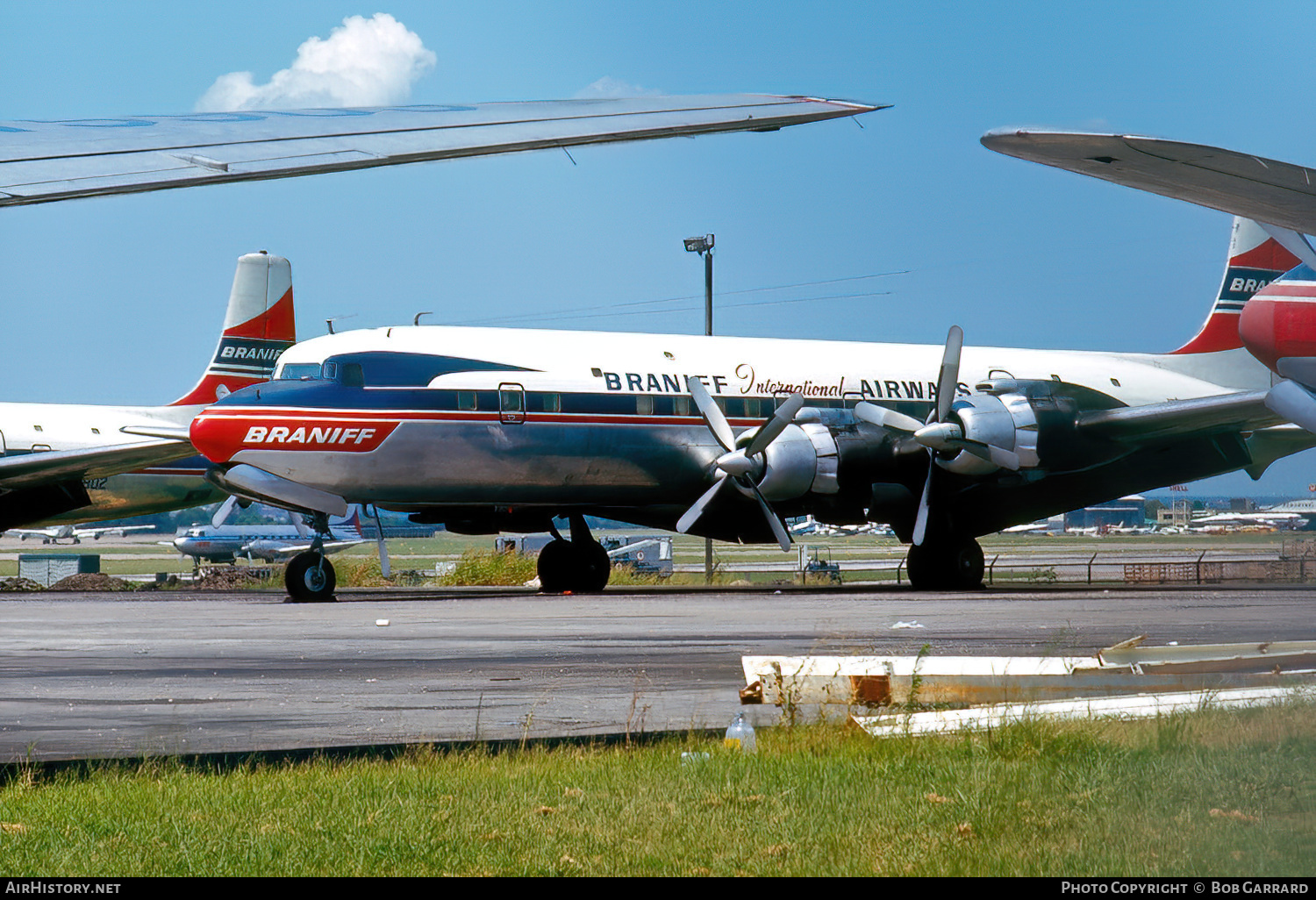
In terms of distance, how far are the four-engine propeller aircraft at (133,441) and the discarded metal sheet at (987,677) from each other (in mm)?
19336

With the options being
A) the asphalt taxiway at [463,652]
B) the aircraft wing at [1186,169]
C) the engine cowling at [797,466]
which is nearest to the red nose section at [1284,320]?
the aircraft wing at [1186,169]

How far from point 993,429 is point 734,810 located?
1974cm

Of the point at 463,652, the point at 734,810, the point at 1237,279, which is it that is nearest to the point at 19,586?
the point at 463,652

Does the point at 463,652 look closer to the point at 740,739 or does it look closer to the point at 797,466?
the point at 740,739

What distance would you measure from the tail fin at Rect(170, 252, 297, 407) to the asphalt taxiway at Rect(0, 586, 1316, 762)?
494 inches

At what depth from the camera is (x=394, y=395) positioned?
23.3 metres

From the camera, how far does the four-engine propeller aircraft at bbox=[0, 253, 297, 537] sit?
27984 millimetres

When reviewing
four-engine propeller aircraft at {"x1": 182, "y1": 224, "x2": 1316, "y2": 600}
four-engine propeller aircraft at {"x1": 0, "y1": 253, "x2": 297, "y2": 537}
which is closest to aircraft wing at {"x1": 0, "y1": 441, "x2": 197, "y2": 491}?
four-engine propeller aircraft at {"x1": 0, "y1": 253, "x2": 297, "y2": 537}

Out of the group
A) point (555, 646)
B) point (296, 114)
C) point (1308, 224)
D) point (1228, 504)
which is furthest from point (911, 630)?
point (1228, 504)

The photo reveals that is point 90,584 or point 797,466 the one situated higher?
point 797,466

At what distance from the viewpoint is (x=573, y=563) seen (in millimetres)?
26625

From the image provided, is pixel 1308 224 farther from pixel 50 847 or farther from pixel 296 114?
pixel 50 847

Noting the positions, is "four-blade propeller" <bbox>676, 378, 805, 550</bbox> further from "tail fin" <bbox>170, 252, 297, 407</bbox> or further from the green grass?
the green grass

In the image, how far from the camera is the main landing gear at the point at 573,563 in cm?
2661
